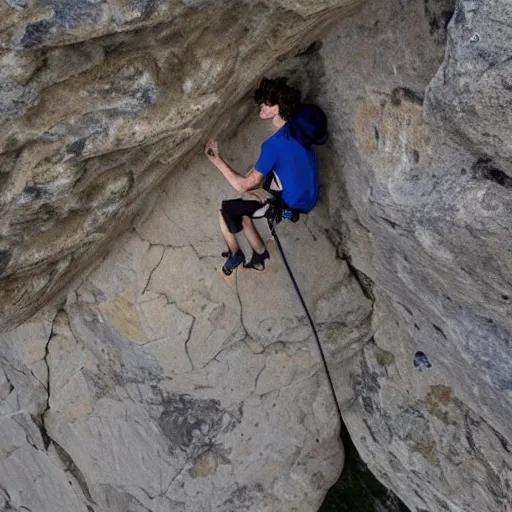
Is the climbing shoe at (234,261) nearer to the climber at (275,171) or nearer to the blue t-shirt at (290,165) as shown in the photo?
the climber at (275,171)

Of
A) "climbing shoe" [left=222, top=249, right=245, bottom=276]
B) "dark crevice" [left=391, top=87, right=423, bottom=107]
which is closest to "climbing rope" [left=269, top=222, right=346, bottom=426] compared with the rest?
"climbing shoe" [left=222, top=249, right=245, bottom=276]

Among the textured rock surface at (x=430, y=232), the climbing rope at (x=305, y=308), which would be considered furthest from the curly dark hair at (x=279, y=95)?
the climbing rope at (x=305, y=308)

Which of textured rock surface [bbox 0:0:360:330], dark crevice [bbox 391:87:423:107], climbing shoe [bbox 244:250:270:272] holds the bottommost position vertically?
climbing shoe [bbox 244:250:270:272]

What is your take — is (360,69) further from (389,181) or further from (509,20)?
(509,20)

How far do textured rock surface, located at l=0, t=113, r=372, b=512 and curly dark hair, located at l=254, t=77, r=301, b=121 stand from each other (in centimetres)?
28

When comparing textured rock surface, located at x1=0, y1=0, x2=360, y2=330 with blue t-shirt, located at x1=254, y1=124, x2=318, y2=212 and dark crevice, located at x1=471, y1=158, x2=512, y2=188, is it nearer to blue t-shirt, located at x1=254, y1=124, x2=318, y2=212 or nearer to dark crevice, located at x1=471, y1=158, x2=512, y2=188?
blue t-shirt, located at x1=254, y1=124, x2=318, y2=212

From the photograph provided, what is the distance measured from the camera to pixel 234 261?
2.26 metres

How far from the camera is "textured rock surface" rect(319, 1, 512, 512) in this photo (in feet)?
4.64

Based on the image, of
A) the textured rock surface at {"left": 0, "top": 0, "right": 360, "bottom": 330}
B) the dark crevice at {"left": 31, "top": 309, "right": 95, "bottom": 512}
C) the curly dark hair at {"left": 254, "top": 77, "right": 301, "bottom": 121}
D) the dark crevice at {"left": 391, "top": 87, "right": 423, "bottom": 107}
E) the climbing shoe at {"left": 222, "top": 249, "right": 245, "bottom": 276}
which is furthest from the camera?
the dark crevice at {"left": 31, "top": 309, "right": 95, "bottom": 512}

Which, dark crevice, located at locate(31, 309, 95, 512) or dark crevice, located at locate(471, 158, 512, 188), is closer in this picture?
→ dark crevice, located at locate(471, 158, 512, 188)

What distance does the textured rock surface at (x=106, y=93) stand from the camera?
1.41 m

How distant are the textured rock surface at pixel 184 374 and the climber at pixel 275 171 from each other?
12 cm

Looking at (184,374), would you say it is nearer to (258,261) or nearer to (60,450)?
(258,261)

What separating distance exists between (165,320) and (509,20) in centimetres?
151
